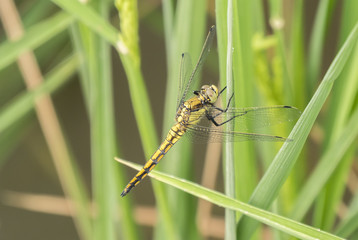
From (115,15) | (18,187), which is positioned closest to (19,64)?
(115,15)

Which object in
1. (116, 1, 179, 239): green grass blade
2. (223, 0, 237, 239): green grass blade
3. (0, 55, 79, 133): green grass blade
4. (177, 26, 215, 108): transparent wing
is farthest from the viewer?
(0, 55, 79, 133): green grass blade

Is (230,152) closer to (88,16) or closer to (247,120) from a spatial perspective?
(247,120)

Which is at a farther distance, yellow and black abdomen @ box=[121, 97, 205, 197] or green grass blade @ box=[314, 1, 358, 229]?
yellow and black abdomen @ box=[121, 97, 205, 197]

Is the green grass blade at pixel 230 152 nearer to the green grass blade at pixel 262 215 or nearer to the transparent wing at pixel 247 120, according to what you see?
the green grass blade at pixel 262 215

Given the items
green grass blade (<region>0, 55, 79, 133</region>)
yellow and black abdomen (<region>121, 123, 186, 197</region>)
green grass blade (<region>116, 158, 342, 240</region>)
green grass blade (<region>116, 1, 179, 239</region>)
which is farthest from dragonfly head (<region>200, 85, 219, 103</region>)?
green grass blade (<region>0, 55, 79, 133</region>)

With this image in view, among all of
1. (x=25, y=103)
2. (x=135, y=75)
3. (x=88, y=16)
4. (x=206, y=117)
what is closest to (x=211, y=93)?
(x=206, y=117)

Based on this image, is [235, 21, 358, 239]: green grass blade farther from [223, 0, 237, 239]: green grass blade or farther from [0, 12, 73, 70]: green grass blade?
[0, 12, 73, 70]: green grass blade

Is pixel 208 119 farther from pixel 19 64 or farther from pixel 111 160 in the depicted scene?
pixel 19 64

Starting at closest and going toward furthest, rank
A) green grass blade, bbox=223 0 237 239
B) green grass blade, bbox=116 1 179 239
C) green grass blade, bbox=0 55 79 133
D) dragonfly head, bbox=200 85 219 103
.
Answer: green grass blade, bbox=223 0 237 239 < green grass blade, bbox=116 1 179 239 < dragonfly head, bbox=200 85 219 103 < green grass blade, bbox=0 55 79 133
